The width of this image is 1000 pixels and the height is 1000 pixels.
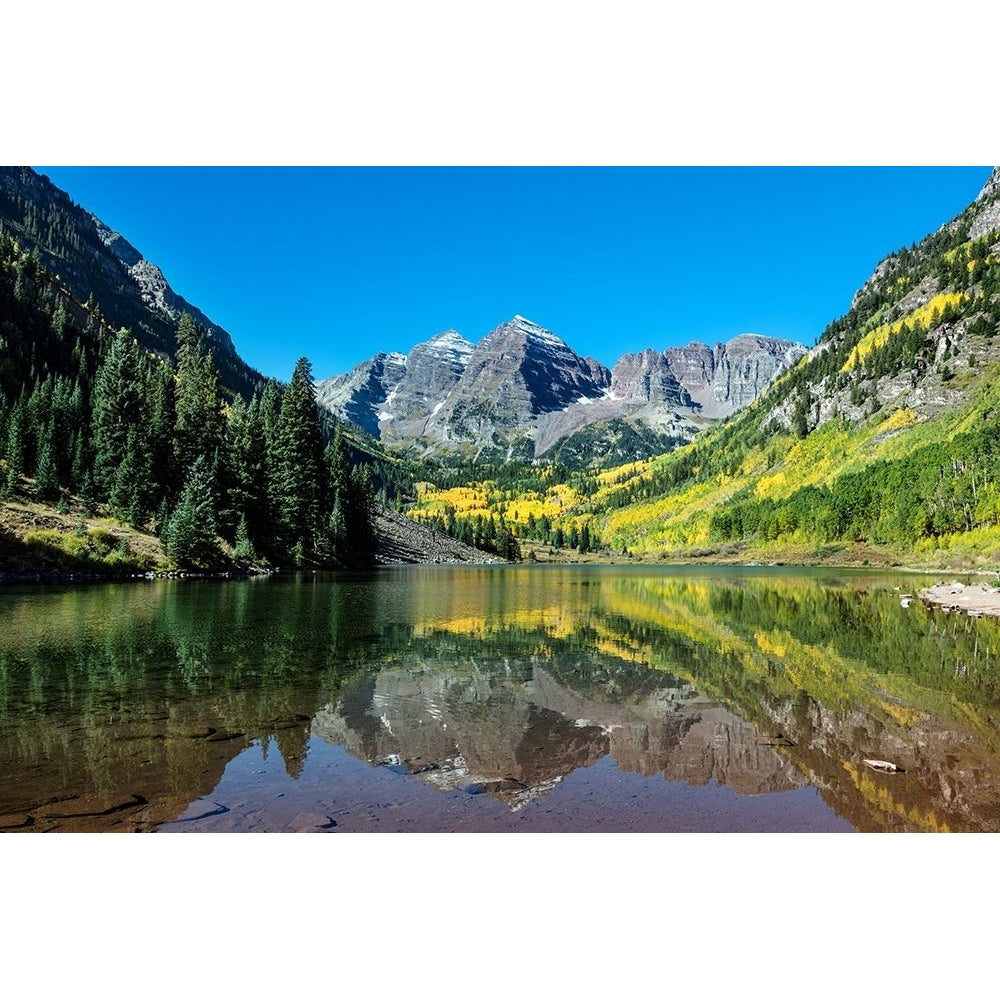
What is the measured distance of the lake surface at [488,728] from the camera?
434 inches

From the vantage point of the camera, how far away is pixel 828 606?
157 ft

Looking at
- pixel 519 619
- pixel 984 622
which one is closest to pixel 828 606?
pixel 984 622

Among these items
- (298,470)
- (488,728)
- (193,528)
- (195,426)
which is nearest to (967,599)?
(488,728)

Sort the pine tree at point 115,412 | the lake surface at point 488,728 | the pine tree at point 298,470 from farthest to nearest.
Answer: the pine tree at point 298,470 < the pine tree at point 115,412 < the lake surface at point 488,728

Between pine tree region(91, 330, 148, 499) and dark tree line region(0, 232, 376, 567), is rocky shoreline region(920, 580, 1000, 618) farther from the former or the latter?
pine tree region(91, 330, 148, 499)

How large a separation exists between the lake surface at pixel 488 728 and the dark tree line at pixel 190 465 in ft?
151

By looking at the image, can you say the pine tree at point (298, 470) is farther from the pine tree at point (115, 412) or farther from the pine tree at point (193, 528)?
the pine tree at point (115, 412)

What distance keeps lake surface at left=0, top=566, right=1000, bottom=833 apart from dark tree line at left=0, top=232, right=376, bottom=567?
4588 cm

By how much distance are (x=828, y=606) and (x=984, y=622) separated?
508 inches

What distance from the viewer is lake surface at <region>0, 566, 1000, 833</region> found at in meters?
11.0

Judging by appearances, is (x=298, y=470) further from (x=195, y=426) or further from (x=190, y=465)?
(x=190, y=465)

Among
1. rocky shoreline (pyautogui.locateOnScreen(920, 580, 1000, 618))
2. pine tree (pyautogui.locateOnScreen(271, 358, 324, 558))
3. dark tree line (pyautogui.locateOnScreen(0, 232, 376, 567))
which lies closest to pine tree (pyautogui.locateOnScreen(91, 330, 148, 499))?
dark tree line (pyautogui.locateOnScreen(0, 232, 376, 567))

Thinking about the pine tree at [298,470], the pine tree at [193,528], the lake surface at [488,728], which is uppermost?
the pine tree at [298,470]

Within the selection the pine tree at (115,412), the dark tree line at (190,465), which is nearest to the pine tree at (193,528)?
the dark tree line at (190,465)
